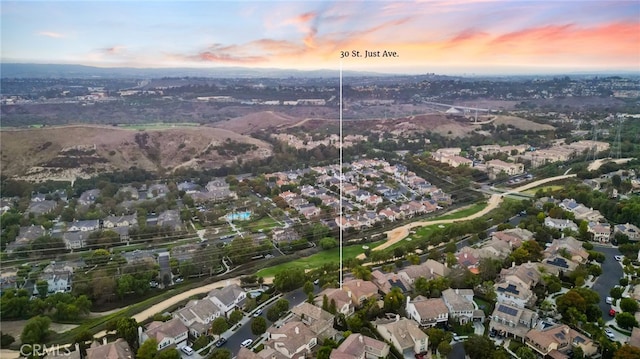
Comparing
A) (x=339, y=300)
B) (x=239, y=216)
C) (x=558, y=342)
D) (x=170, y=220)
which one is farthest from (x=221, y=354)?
(x=239, y=216)

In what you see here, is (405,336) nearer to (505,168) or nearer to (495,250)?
→ (495,250)

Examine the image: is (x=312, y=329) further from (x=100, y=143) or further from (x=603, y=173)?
(x=100, y=143)

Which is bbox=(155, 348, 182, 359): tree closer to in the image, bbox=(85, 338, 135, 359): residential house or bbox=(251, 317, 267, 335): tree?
bbox=(85, 338, 135, 359): residential house

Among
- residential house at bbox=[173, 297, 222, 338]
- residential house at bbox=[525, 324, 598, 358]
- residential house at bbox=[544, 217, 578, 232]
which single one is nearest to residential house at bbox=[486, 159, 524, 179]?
residential house at bbox=[544, 217, 578, 232]

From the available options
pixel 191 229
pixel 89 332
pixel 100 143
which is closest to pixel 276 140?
pixel 100 143

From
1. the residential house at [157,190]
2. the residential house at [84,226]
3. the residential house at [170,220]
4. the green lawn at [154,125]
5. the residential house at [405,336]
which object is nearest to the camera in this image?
the residential house at [405,336]

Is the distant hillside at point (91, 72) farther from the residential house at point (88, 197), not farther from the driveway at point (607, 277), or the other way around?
the driveway at point (607, 277)

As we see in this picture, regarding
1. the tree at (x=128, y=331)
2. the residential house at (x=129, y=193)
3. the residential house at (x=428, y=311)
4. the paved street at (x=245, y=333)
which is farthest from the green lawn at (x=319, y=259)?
the residential house at (x=129, y=193)
